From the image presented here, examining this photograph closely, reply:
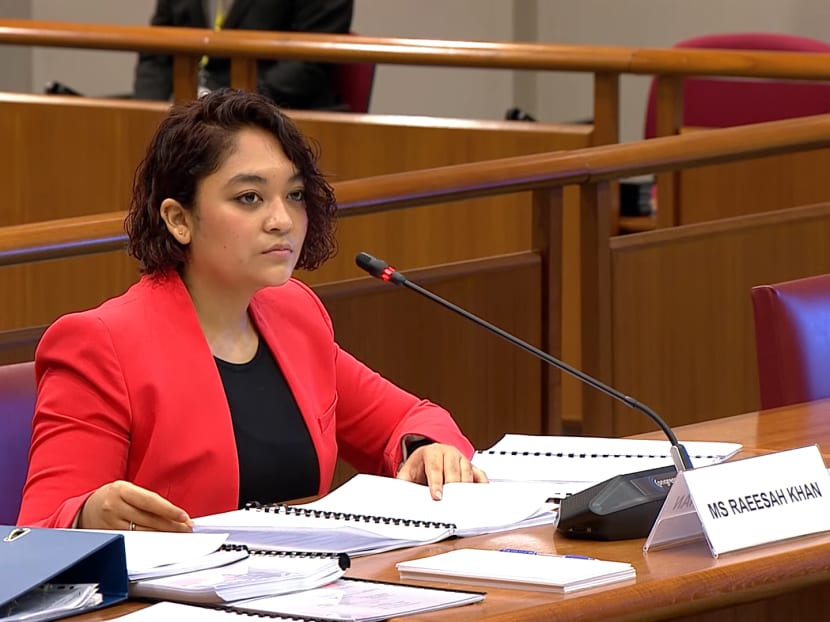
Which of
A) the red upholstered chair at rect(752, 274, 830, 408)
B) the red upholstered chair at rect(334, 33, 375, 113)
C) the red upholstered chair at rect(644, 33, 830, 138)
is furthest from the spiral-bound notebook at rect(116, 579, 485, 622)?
the red upholstered chair at rect(334, 33, 375, 113)

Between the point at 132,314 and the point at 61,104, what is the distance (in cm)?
301

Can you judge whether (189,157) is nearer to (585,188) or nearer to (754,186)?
(585,188)

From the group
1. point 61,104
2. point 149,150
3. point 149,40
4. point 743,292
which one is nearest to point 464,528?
point 149,150

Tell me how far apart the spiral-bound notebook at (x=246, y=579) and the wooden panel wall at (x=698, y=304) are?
1814 millimetres

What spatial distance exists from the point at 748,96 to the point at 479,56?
1220 millimetres

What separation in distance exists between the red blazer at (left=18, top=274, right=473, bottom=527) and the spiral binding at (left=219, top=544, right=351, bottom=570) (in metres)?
0.27

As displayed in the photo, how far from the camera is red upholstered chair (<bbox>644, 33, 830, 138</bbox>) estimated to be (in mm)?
5004

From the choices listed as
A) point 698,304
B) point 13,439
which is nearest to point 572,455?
point 13,439

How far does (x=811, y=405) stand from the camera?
255cm

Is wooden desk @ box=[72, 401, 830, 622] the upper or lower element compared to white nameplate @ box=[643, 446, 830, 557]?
lower

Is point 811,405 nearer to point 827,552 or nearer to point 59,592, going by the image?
point 827,552

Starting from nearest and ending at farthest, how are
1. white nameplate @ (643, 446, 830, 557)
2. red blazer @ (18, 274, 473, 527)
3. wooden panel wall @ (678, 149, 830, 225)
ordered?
white nameplate @ (643, 446, 830, 557), red blazer @ (18, 274, 473, 527), wooden panel wall @ (678, 149, 830, 225)

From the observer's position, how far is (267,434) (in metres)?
2.26

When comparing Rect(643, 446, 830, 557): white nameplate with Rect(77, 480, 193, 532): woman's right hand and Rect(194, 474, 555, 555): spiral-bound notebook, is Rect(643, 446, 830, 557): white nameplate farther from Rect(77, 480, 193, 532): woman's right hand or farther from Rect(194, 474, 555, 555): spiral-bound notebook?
Rect(77, 480, 193, 532): woman's right hand
